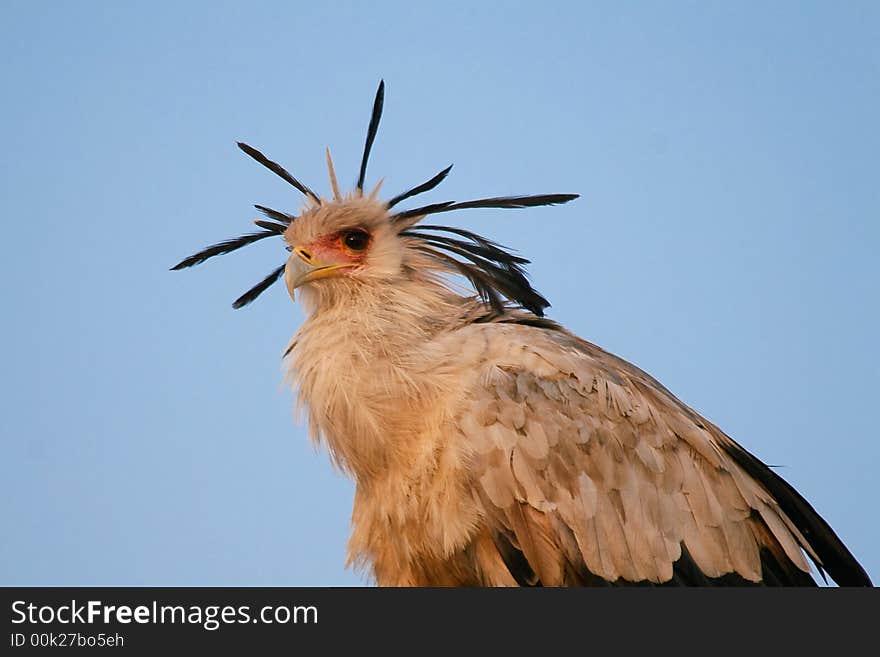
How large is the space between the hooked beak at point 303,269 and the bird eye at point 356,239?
0.15 meters

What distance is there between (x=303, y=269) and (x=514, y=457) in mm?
1754

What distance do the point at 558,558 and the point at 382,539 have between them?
0.98m

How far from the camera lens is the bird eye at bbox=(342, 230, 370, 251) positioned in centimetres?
645

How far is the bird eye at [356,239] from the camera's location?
6.45 m

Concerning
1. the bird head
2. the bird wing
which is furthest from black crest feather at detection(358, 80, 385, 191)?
the bird wing

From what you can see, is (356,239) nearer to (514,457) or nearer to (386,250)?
(386,250)

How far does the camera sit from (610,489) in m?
5.59

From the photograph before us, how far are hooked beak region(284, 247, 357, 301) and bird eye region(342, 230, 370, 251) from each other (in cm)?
15

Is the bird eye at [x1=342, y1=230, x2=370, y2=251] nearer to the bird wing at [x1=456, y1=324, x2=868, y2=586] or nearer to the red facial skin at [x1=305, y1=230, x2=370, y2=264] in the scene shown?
the red facial skin at [x1=305, y1=230, x2=370, y2=264]

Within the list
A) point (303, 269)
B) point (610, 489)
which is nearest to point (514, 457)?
point (610, 489)
